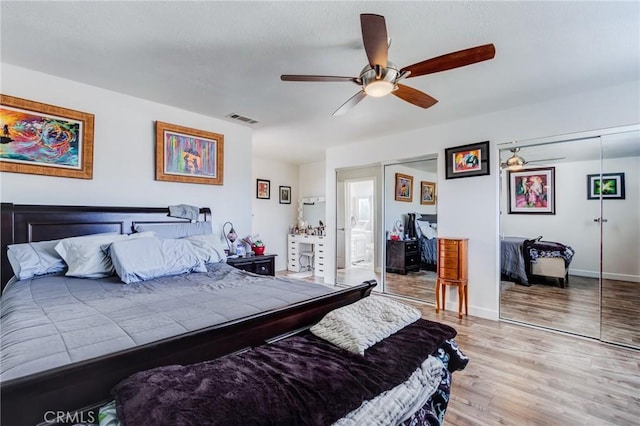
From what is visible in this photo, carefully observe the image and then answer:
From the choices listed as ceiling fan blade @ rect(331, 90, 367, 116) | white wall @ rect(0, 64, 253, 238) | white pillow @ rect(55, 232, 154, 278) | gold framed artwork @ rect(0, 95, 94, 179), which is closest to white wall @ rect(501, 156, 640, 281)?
ceiling fan blade @ rect(331, 90, 367, 116)

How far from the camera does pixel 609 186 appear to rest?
317 cm

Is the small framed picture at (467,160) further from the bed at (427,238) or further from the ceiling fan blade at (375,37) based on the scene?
the ceiling fan blade at (375,37)

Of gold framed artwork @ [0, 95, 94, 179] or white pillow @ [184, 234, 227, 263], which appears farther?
white pillow @ [184, 234, 227, 263]

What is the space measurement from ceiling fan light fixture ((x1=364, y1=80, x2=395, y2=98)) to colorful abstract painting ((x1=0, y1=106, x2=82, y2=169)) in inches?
109

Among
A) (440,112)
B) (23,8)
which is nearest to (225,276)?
(23,8)

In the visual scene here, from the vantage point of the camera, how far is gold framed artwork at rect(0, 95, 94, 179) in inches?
98.9

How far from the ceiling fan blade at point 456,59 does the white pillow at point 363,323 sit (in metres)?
1.54

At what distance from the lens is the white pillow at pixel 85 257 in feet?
7.38

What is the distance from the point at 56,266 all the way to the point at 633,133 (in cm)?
539

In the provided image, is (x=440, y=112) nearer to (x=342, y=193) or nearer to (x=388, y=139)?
(x=388, y=139)

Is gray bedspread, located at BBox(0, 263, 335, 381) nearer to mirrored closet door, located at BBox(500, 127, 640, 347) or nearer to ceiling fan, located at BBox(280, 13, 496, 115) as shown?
ceiling fan, located at BBox(280, 13, 496, 115)

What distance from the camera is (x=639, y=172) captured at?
3.06 meters

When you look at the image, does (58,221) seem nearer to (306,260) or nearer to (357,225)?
(357,225)

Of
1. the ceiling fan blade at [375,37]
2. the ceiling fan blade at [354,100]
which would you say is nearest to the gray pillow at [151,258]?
the ceiling fan blade at [354,100]
